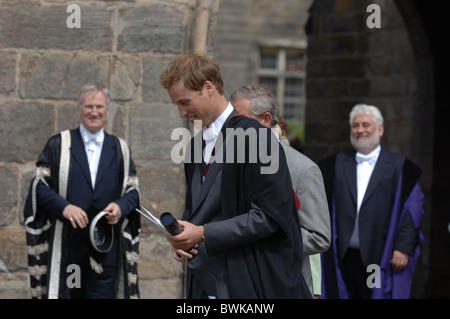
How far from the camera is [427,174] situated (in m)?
8.16

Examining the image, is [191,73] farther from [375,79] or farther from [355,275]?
[375,79]

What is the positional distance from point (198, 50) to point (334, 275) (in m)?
1.80

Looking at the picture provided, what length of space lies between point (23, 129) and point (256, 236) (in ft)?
9.96

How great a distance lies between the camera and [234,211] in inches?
108

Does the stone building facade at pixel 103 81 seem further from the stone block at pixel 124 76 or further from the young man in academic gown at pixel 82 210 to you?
the young man in academic gown at pixel 82 210

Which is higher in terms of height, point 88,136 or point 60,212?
point 88,136

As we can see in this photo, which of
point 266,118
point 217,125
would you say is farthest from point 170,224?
point 266,118

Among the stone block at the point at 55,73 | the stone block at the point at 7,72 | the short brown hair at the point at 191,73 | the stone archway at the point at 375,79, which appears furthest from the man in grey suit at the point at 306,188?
the stone archway at the point at 375,79

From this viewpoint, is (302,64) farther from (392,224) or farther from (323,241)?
(323,241)

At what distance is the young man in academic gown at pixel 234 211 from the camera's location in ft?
8.78

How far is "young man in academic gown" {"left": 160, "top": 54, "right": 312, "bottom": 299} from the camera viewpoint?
2.68m

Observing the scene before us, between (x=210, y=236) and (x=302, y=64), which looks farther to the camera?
(x=302, y=64)

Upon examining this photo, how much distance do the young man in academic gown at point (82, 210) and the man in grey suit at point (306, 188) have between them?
134 centimetres
